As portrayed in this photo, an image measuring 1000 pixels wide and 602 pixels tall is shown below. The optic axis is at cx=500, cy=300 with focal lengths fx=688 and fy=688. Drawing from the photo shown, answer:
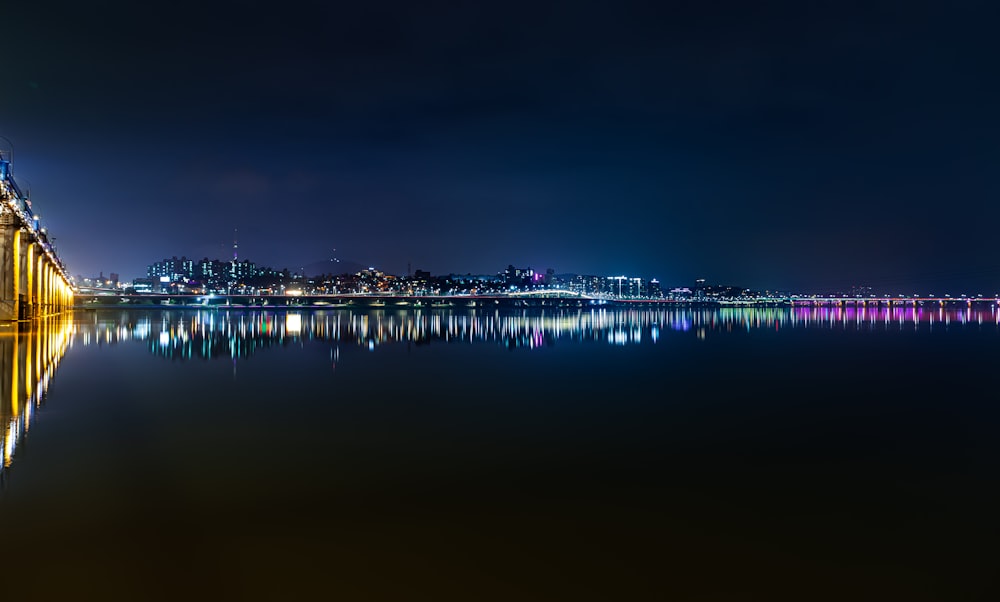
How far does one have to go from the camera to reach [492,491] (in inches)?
274

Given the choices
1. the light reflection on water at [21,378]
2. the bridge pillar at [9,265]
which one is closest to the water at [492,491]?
the light reflection on water at [21,378]

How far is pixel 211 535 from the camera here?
5.52 meters

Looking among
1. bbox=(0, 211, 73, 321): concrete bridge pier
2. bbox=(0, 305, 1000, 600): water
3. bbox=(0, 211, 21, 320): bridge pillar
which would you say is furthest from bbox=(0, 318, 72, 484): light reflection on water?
bbox=(0, 211, 73, 321): concrete bridge pier

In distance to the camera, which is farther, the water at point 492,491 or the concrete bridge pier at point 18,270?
the concrete bridge pier at point 18,270

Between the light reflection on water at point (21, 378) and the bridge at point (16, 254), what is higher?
the bridge at point (16, 254)

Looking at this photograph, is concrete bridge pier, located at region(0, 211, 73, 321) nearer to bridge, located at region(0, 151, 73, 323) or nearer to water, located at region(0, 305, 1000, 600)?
bridge, located at region(0, 151, 73, 323)

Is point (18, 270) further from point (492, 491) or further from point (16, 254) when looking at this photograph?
point (492, 491)

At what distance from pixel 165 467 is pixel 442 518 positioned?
3.76 meters

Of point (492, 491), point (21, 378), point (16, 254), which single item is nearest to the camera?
point (492, 491)

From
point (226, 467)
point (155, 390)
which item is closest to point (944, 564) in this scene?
point (226, 467)

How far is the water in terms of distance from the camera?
4.80 meters

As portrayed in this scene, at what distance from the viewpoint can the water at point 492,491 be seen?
4.80m

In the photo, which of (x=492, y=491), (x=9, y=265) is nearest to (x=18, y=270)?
(x=9, y=265)

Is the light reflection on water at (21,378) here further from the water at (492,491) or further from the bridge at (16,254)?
the bridge at (16,254)
